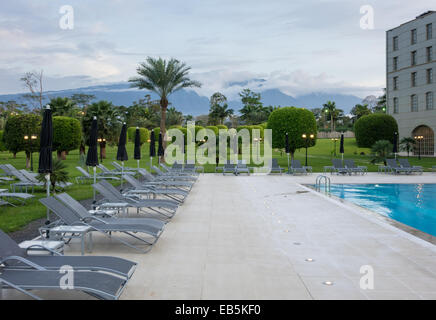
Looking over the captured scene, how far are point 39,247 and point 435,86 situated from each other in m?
39.8

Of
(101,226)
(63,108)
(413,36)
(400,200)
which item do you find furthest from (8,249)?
(413,36)

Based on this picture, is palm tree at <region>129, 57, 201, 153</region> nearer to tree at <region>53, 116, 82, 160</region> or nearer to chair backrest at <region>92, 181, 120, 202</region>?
tree at <region>53, 116, 82, 160</region>

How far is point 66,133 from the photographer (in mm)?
30484

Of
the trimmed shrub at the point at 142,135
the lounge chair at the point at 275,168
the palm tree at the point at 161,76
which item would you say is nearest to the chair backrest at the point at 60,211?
the lounge chair at the point at 275,168

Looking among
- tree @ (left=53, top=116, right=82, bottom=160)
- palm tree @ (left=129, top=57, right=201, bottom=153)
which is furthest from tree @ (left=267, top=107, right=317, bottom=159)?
tree @ (left=53, top=116, right=82, bottom=160)

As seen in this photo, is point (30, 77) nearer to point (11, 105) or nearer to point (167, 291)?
point (11, 105)

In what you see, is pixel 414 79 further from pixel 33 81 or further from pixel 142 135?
pixel 33 81

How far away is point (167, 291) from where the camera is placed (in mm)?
4281

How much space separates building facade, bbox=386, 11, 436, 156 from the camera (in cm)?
3666

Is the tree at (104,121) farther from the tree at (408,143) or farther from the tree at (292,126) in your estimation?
the tree at (408,143)

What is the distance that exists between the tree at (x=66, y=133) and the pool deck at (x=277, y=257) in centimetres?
2399

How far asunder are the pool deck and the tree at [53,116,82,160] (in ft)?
78.7

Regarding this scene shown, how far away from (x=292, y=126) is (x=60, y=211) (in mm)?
23197

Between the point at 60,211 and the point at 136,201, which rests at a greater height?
the point at 60,211
